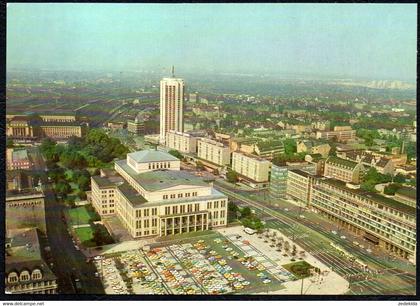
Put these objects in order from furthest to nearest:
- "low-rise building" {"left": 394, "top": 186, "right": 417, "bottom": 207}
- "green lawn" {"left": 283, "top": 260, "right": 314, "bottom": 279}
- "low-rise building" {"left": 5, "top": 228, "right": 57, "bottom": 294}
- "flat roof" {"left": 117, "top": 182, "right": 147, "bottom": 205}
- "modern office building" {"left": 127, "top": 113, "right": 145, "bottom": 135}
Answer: "modern office building" {"left": 127, "top": 113, "right": 145, "bottom": 135}
"flat roof" {"left": 117, "top": 182, "right": 147, "bottom": 205}
"low-rise building" {"left": 394, "top": 186, "right": 417, "bottom": 207}
"green lawn" {"left": 283, "top": 260, "right": 314, "bottom": 279}
"low-rise building" {"left": 5, "top": 228, "right": 57, "bottom": 294}

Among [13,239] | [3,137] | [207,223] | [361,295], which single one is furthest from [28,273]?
[361,295]

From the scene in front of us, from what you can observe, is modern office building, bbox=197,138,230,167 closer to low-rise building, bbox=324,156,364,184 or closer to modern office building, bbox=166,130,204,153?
modern office building, bbox=166,130,204,153

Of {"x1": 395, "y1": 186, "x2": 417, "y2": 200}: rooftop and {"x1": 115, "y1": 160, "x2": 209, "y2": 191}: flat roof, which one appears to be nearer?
{"x1": 395, "y1": 186, "x2": 417, "y2": 200}: rooftop

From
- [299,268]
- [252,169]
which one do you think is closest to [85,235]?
[299,268]

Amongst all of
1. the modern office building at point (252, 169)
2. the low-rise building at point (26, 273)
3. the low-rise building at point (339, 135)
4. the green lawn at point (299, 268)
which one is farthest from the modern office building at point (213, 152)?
the low-rise building at point (26, 273)

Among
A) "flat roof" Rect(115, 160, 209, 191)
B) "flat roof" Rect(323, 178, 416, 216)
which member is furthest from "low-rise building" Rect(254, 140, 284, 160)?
"flat roof" Rect(115, 160, 209, 191)

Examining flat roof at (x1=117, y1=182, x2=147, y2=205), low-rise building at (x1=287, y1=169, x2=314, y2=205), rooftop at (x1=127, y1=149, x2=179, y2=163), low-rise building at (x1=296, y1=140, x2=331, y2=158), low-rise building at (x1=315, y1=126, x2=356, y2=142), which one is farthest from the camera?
low-rise building at (x1=315, y1=126, x2=356, y2=142)
